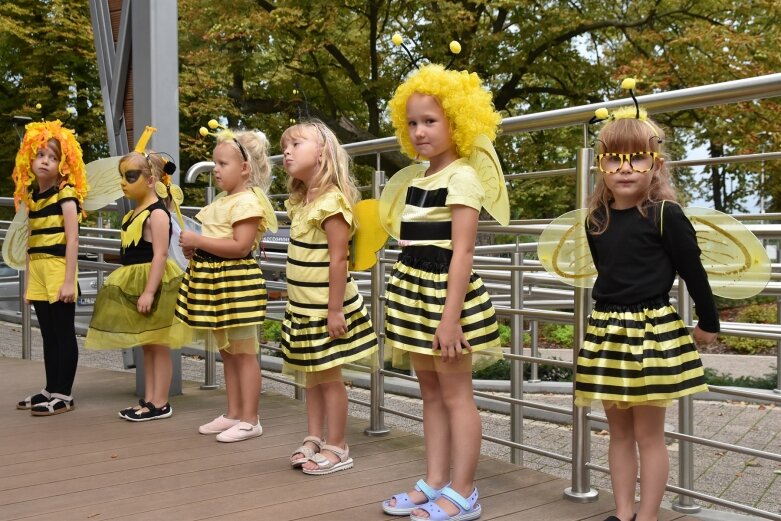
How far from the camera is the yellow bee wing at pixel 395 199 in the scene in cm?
311

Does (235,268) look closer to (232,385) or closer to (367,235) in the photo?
(232,385)

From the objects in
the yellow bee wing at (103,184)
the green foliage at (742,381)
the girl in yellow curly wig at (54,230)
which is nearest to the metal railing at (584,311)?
the yellow bee wing at (103,184)

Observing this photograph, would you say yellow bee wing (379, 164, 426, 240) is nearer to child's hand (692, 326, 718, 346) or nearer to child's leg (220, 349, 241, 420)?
child's hand (692, 326, 718, 346)

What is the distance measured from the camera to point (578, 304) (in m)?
2.94

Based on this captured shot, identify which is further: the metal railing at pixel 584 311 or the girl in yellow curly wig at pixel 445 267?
the girl in yellow curly wig at pixel 445 267

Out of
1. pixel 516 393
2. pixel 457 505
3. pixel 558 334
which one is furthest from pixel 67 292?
pixel 558 334

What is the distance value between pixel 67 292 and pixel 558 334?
665 cm

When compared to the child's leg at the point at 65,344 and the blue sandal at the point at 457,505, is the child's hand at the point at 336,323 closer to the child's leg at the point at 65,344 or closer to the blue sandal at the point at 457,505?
the blue sandal at the point at 457,505

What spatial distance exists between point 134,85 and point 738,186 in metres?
15.5

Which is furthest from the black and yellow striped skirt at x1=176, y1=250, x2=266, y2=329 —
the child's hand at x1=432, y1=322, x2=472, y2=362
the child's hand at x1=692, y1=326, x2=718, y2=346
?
the child's hand at x1=692, y1=326, x2=718, y2=346

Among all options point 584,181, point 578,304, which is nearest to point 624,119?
point 584,181

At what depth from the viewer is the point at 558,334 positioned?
32.5ft

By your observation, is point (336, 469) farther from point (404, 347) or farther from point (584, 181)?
point (584, 181)

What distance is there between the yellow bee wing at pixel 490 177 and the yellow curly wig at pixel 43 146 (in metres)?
2.40
